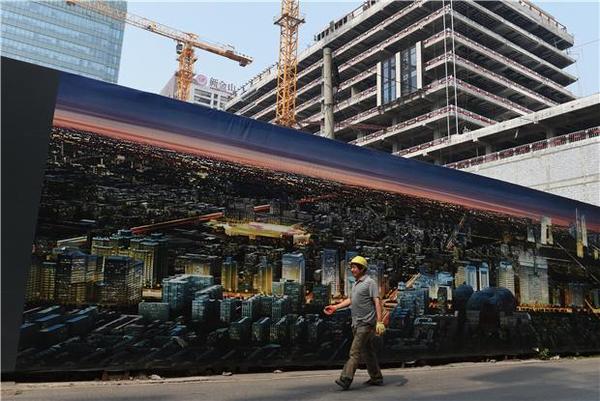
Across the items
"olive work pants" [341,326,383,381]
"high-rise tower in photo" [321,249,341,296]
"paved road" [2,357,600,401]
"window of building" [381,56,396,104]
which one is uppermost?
"window of building" [381,56,396,104]

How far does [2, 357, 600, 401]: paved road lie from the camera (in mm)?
4574

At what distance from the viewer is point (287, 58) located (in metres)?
62.5

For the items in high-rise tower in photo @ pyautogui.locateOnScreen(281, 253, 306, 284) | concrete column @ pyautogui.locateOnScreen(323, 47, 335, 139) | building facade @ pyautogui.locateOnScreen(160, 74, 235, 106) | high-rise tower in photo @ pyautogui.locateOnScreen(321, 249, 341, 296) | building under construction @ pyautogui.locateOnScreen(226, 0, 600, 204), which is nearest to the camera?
high-rise tower in photo @ pyautogui.locateOnScreen(281, 253, 306, 284)

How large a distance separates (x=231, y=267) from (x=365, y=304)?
1.78m

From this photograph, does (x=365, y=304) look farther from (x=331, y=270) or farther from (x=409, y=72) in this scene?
(x=409, y=72)

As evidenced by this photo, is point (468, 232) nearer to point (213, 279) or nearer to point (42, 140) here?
point (213, 279)

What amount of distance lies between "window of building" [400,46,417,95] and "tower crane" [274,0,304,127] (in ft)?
45.4

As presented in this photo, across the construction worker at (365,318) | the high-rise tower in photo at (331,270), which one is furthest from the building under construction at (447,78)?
the construction worker at (365,318)

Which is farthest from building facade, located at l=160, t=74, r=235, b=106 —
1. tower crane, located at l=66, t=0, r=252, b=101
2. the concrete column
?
the concrete column

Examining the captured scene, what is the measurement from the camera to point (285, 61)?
6300 cm

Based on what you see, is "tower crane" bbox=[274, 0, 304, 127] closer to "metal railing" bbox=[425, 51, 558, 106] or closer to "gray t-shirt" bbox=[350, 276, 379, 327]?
"metal railing" bbox=[425, 51, 558, 106]

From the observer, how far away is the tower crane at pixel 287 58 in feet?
196


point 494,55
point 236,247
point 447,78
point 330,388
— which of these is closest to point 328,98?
point 236,247

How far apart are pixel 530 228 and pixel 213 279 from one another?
699 centimetres
